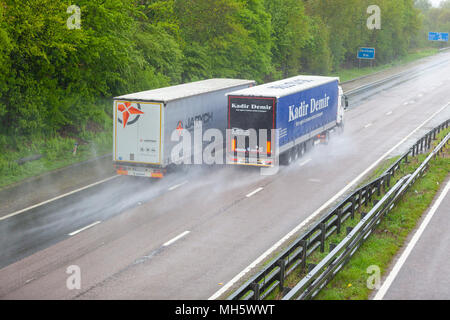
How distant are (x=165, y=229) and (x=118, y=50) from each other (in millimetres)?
14880

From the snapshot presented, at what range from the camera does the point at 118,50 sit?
30.9 m

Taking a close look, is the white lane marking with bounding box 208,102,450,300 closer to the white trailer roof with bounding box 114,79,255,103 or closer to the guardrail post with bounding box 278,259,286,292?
the guardrail post with bounding box 278,259,286,292

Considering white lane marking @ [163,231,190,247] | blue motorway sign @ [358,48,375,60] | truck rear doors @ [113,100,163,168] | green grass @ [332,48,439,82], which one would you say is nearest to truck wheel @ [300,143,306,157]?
truck rear doors @ [113,100,163,168]

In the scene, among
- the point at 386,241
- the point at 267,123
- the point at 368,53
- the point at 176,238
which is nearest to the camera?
the point at 386,241

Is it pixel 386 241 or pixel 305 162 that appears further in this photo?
pixel 305 162

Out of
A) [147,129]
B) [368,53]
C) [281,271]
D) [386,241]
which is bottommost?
[386,241]

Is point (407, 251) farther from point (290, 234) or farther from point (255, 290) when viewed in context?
point (255, 290)

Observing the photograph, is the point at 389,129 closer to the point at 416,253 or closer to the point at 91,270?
the point at 416,253

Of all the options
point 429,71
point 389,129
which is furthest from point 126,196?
point 429,71

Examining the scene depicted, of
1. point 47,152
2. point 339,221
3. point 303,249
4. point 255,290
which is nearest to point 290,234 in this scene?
point 339,221

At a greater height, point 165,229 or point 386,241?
point 386,241

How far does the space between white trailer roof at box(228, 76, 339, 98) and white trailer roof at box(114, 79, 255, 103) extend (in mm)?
1657

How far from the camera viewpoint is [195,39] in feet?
151

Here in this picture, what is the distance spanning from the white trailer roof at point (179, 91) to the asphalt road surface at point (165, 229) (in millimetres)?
3326
